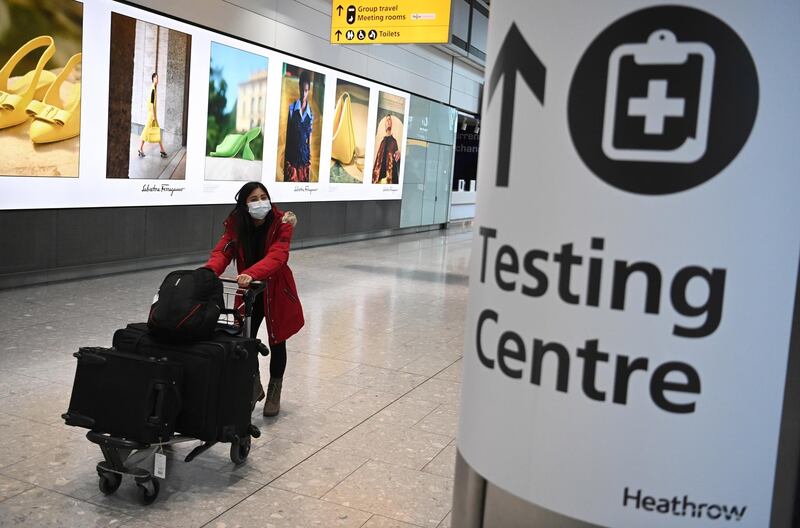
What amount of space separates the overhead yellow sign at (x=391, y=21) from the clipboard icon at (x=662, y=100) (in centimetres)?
916

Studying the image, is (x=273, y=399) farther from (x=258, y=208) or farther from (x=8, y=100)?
(x=8, y=100)

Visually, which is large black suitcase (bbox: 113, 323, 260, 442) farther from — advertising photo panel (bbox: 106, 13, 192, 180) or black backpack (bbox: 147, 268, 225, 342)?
advertising photo panel (bbox: 106, 13, 192, 180)

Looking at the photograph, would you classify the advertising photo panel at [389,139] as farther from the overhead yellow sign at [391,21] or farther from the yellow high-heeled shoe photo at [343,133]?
the overhead yellow sign at [391,21]

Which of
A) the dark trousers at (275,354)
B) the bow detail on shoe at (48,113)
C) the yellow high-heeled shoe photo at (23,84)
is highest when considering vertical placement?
the yellow high-heeled shoe photo at (23,84)

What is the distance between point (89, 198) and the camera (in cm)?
975

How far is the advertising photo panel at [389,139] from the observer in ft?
59.1

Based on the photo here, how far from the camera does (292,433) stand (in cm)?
470

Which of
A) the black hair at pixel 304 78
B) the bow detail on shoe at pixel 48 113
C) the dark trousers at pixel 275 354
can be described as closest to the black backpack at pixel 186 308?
the dark trousers at pixel 275 354

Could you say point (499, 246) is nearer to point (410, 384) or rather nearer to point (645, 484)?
point (645, 484)

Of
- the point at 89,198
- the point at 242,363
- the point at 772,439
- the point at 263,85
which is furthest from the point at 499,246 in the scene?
the point at 263,85

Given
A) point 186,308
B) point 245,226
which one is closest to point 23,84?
point 245,226

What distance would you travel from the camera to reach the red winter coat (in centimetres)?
466

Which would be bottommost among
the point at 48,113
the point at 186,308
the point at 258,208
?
the point at 186,308

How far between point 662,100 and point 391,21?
991 cm
